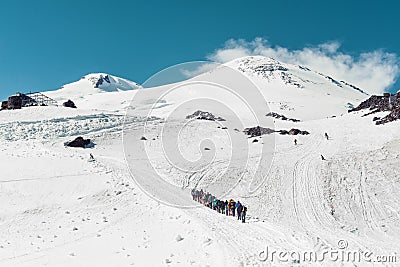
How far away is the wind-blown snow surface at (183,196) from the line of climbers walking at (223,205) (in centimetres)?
100

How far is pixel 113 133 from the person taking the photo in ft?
166

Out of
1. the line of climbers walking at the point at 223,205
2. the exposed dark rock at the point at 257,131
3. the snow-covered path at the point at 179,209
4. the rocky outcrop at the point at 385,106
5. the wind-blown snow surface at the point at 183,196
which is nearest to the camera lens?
the snow-covered path at the point at 179,209

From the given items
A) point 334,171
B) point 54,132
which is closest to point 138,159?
point 54,132

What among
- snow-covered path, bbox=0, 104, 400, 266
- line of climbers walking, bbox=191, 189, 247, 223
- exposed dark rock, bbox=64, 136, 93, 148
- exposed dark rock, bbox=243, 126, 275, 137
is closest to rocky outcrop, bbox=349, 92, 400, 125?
snow-covered path, bbox=0, 104, 400, 266

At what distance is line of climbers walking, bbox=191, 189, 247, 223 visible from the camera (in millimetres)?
20969

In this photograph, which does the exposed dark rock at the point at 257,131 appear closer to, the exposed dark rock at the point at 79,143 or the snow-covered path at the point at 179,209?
the snow-covered path at the point at 179,209

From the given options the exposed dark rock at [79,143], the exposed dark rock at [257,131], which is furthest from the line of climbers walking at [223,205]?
the exposed dark rock at [257,131]

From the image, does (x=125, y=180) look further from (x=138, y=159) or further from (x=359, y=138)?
(x=359, y=138)

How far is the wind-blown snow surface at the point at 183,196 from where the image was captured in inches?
594

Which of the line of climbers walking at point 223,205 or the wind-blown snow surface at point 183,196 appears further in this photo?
the line of climbers walking at point 223,205

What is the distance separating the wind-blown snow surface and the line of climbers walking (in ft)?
3.27

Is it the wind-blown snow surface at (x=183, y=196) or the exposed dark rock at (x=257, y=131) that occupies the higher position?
the exposed dark rock at (x=257, y=131)

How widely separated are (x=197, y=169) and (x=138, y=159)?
23.9ft

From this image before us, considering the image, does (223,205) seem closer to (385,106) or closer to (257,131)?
(257,131)
